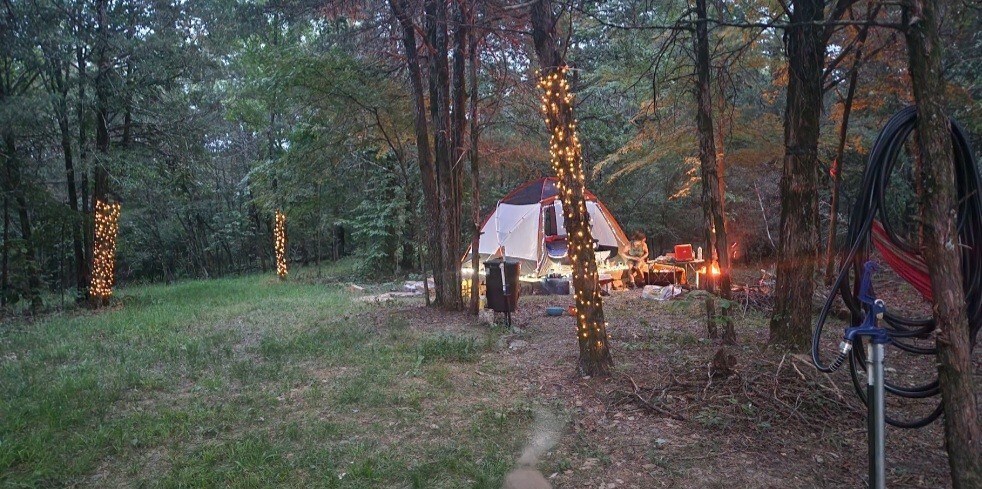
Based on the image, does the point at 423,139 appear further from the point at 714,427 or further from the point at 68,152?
the point at 68,152

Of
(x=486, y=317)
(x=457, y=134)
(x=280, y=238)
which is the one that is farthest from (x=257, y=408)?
(x=280, y=238)

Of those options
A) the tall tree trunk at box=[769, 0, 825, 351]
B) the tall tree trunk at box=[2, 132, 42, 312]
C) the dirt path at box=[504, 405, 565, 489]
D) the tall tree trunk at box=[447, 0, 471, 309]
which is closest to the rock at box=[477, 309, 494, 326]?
the tall tree trunk at box=[447, 0, 471, 309]

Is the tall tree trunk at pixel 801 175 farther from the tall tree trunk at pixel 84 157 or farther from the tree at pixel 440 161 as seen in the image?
the tall tree trunk at pixel 84 157

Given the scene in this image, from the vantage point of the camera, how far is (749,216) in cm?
1692

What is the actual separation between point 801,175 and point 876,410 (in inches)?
130

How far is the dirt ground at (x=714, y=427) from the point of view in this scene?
3496mm

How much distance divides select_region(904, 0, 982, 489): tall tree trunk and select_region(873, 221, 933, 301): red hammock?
19 centimetres

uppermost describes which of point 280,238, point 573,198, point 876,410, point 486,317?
point 280,238

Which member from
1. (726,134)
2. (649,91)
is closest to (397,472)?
(726,134)

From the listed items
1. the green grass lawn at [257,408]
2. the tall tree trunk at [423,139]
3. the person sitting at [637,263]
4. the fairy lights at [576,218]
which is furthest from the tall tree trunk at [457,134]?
the person sitting at [637,263]

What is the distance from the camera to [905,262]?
314 centimetres

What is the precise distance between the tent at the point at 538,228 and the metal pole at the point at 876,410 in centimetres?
1011

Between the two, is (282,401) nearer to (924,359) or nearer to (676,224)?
(924,359)

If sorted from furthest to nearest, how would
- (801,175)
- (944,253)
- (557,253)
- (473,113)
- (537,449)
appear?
(557,253), (473,113), (801,175), (537,449), (944,253)
